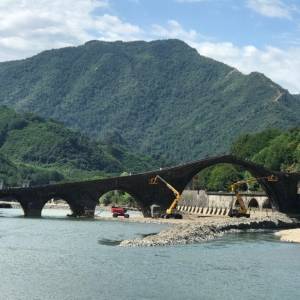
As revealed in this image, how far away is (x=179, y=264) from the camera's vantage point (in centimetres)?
5725

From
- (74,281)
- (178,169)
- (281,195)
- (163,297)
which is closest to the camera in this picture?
(163,297)

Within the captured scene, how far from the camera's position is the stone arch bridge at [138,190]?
114 meters

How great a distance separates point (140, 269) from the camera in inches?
2131

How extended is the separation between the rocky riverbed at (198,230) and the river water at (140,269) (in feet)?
7.55

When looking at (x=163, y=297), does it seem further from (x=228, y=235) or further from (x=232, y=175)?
(x=232, y=175)

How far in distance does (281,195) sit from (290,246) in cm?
6291

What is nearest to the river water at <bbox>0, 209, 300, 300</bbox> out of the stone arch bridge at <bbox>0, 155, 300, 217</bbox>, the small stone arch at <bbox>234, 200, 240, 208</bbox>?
the stone arch bridge at <bbox>0, 155, 300, 217</bbox>

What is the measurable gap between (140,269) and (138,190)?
217 ft

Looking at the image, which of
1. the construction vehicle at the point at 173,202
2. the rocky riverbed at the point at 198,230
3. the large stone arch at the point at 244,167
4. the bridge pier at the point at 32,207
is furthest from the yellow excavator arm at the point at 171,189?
the bridge pier at the point at 32,207

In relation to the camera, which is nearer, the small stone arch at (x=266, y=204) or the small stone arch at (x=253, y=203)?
the small stone arch at (x=266, y=204)

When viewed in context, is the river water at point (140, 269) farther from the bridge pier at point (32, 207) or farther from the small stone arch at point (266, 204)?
the small stone arch at point (266, 204)

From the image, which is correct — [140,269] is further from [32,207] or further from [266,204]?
[266,204]

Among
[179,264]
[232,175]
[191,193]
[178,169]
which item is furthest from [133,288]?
[232,175]

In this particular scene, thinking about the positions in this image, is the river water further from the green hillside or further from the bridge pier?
the green hillside
